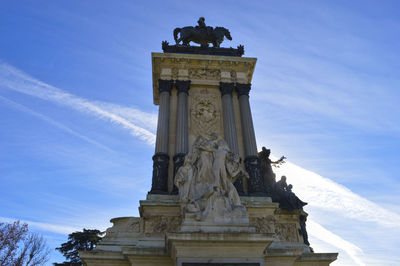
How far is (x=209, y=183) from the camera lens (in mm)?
8664

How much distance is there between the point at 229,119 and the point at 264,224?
4.65 metres

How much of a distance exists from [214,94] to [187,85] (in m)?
1.35

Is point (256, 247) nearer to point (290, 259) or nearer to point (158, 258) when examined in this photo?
point (290, 259)

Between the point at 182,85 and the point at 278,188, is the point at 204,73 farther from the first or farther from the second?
the point at 278,188

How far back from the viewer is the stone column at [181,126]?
11.4 m

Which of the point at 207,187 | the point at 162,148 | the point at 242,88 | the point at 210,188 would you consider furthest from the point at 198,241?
the point at 242,88

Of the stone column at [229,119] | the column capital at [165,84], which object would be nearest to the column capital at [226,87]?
the stone column at [229,119]

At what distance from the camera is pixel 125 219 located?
10.2 meters

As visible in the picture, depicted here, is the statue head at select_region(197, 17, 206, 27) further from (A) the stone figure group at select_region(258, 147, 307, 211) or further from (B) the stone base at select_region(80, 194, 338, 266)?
(B) the stone base at select_region(80, 194, 338, 266)

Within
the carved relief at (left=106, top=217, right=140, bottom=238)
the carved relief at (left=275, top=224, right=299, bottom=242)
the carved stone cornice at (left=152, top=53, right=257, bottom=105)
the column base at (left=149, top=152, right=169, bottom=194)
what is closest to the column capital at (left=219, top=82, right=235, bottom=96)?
the carved stone cornice at (left=152, top=53, right=257, bottom=105)

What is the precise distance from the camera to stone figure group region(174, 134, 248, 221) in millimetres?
7699

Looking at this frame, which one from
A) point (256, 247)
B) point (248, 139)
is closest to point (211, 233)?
point (256, 247)

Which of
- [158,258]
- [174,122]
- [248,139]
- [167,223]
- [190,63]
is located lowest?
[158,258]

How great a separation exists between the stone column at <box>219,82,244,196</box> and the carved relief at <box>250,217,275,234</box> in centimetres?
113
